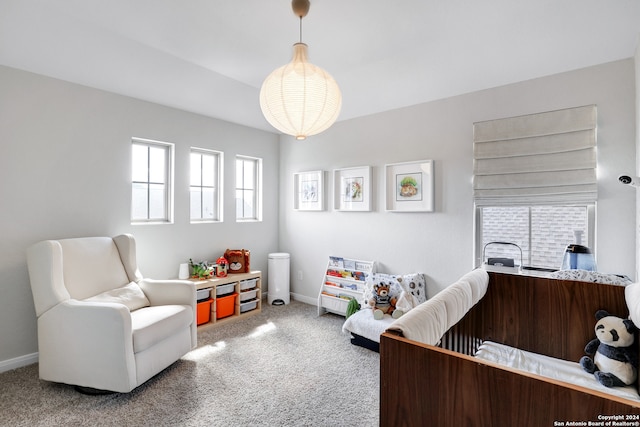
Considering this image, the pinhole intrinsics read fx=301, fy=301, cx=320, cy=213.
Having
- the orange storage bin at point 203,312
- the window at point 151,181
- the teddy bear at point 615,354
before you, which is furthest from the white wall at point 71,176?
the teddy bear at point 615,354

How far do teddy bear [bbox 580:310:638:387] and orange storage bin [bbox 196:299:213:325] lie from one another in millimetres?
3111

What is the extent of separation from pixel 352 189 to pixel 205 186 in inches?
71.5

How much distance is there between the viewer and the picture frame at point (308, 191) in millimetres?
3924

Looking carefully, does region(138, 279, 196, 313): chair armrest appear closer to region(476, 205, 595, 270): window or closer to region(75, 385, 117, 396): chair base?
region(75, 385, 117, 396): chair base

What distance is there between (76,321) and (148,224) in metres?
1.30

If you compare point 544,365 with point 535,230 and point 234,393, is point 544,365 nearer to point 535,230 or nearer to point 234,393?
point 535,230

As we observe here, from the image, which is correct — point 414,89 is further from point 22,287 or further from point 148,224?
point 22,287

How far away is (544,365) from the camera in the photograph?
5.32 feet

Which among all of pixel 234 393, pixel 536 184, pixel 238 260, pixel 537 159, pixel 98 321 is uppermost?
pixel 537 159

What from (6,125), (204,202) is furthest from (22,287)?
(204,202)

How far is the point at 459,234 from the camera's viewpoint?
289cm

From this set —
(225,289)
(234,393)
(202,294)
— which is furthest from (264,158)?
(234,393)

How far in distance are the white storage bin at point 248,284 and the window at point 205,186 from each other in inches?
33.7

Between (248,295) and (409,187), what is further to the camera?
(248,295)
